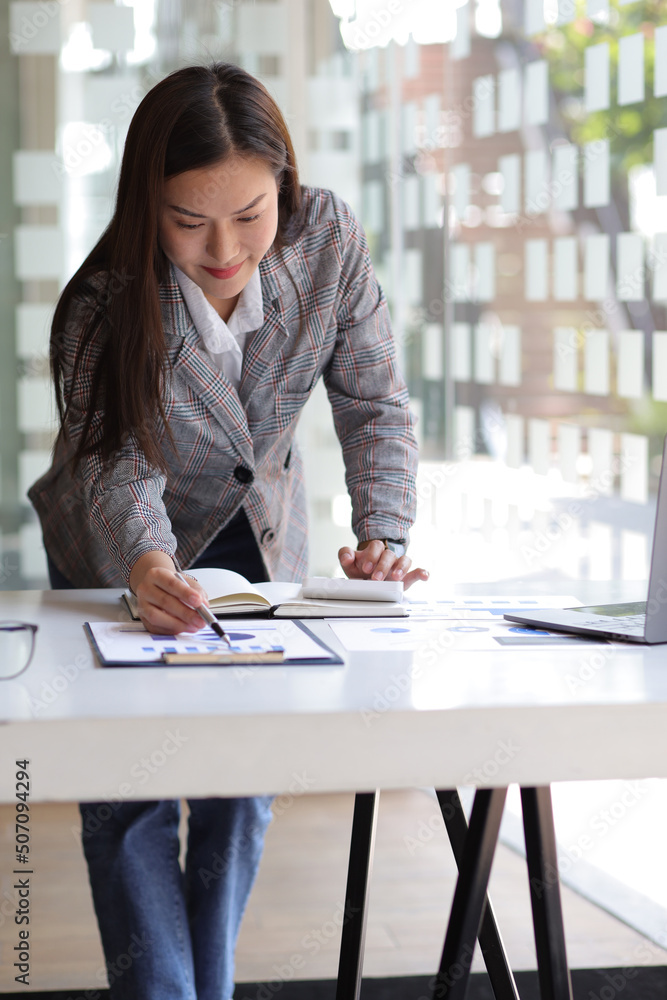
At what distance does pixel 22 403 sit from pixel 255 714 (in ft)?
6.65

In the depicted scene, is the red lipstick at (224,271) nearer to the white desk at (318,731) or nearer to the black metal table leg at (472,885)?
the white desk at (318,731)

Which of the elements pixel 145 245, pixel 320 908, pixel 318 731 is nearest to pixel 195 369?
pixel 145 245

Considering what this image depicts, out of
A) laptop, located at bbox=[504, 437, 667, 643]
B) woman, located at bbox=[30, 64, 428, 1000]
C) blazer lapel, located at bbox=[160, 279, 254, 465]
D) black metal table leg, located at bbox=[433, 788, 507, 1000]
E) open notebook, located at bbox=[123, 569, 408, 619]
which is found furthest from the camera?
blazer lapel, located at bbox=[160, 279, 254, 465]

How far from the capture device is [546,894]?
3.02 feet

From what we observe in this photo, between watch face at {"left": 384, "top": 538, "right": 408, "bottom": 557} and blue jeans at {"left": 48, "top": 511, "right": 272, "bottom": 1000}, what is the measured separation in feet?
1.17

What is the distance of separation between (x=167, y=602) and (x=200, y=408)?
40 centimetres

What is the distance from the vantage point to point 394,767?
0.75m

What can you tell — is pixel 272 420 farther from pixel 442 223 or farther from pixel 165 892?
pixel 442 223

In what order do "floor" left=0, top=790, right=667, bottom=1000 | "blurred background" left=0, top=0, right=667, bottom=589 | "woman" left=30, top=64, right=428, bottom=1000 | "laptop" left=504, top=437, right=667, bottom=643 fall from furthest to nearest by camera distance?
"blurred background" left=0, top=0, right=667, bottom=589 < "floor" left=0, top=790, right=667, bottom=1000 < "woman" left=30, top=64, right=428, bottom=1000 < "laptop" left=504, top=437, right=667, bottom=643

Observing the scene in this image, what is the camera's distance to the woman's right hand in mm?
1030

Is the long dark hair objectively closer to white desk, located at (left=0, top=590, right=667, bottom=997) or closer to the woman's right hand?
the woman's right hand

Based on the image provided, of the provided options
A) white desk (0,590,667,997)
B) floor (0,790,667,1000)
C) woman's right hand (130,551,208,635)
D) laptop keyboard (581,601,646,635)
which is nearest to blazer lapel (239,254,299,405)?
woman's right hand (130,551,208,635)

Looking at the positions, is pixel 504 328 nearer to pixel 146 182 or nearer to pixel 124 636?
pixel 146 182

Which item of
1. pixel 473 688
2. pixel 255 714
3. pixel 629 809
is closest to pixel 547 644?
pixel 473 688
